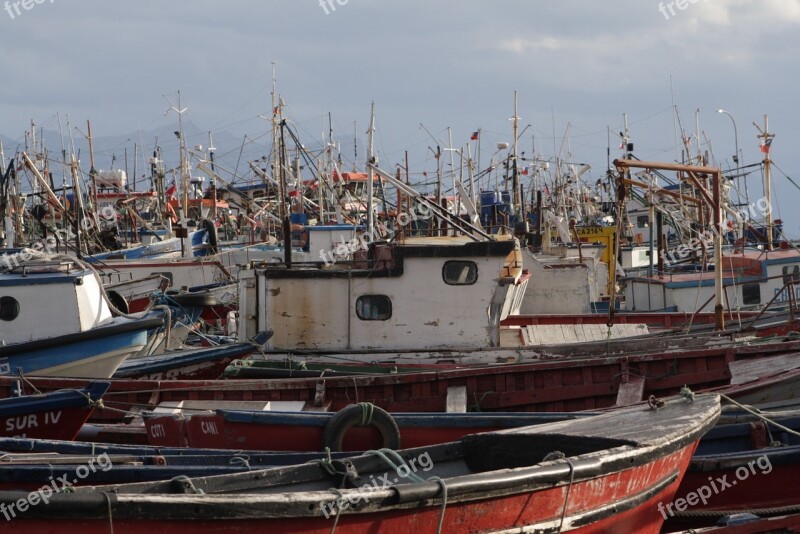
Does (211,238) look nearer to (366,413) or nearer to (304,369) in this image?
(304,369)

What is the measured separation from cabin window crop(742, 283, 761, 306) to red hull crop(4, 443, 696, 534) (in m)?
15.4

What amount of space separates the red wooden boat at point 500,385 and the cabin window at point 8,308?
2120 millimetres

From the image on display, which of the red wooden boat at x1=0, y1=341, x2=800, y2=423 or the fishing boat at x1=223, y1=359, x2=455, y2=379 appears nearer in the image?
the red wooden boat at x1=0, y1=341, x2=800, y2=423

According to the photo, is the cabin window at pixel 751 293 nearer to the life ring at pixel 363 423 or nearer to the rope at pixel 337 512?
the life ring at pixel 363 423

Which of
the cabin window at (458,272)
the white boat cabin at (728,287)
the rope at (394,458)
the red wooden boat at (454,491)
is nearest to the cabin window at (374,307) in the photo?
the cabin window at (458,272)

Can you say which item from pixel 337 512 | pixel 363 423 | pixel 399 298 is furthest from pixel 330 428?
pixel 399 298

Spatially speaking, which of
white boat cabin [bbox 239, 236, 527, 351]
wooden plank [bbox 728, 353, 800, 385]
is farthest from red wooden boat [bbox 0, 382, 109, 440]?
wooden plank [bbox 728, 353, 800, 385]

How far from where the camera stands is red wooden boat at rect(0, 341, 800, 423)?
1360cm

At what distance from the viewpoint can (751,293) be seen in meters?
23.3

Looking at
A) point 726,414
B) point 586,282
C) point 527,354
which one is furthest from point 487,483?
point 586,282

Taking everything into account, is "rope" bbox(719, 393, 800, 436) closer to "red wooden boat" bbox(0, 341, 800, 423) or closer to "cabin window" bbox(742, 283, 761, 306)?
"red wooden boat" bbox(0, 341, 800, 423)

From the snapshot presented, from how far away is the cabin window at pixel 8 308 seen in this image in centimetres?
1562

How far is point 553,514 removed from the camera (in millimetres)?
7387

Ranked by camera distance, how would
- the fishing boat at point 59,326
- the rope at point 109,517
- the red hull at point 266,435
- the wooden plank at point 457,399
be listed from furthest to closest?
the fishing boat at point 59,326, the wooden plank at point 457,399, the red hull at point 266,435, the rope at point 109,517
